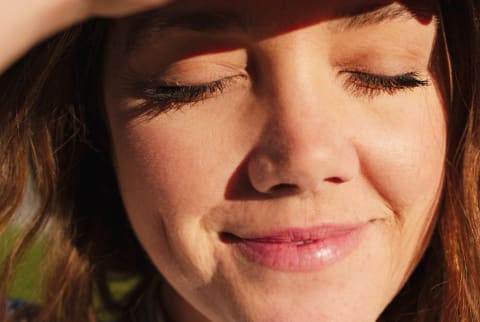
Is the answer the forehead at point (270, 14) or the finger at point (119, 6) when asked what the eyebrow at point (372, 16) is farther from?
the finger at point (119, 6)

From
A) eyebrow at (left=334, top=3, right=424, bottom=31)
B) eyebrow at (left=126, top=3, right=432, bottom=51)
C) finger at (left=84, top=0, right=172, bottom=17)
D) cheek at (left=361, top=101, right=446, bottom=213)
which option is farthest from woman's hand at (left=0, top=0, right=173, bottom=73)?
cheek at (left=361, top=101, right=446, bottom=213)

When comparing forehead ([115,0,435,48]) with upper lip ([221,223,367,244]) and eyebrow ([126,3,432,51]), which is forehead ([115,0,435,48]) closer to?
eyebrow ([126,3,432,51])

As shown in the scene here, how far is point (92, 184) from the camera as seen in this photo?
5.78 ft

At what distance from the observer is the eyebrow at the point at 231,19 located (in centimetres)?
113

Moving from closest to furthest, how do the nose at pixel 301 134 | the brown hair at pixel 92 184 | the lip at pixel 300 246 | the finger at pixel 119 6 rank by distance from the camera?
the finger at pixel 119 6 < the nose at pixel 301 134 < the lip at pixel 300 246 < the brown hair at pixel 92 184

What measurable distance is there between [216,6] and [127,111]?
29 cm

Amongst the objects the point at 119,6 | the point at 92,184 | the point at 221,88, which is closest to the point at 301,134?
the point at 221,88

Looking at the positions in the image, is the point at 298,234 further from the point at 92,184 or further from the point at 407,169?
the point at 92,184

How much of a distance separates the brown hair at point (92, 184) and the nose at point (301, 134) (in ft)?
0.94

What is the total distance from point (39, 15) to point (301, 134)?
0.43 meters

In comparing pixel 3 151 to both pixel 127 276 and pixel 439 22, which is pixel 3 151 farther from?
pixel 439 22

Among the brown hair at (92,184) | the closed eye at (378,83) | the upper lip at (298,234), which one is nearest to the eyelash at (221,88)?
the closed eye at (378,83)

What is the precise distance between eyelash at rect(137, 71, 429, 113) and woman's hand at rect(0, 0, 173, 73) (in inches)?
12.0

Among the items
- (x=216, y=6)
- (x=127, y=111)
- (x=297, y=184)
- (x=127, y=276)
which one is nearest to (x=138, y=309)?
(x=127, y=276)
